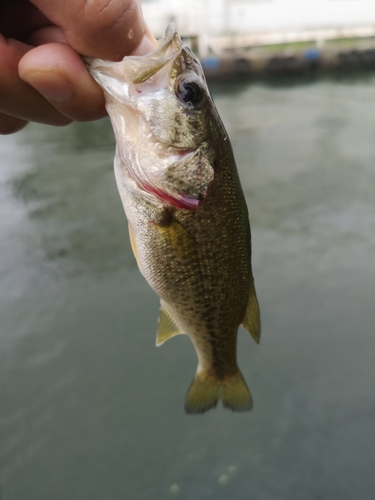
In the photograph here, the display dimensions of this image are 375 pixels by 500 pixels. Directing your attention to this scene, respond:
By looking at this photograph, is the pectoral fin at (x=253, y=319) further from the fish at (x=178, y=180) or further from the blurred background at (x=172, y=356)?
the blurred background at (x=172, y=356)

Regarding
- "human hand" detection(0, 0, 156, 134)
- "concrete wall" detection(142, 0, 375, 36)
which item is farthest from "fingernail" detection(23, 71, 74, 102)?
"concrete wall" detection(142, 0, 375, 36)

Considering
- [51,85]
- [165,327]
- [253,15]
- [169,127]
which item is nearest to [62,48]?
[51,85]

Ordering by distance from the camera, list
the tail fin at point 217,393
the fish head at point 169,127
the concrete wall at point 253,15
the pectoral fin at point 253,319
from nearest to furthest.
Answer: the fish head at point 169,127
the pectoral fin at point 253,319
the tail fin at point 217,393
the concrete wall at point 253,15

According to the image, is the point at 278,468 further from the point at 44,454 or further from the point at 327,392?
the point at 44,454

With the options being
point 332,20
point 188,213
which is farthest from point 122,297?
point 332,20

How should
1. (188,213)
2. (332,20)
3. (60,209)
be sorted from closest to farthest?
(188,213)
(60,209)
(332,20)

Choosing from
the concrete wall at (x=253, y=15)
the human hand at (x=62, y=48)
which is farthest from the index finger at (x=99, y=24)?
the concrete wall at (x=253, y=15)

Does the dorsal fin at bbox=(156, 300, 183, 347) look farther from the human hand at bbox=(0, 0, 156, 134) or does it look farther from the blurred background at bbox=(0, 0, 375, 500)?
the blurred background at bbox=(0, 0, 375, 500)
